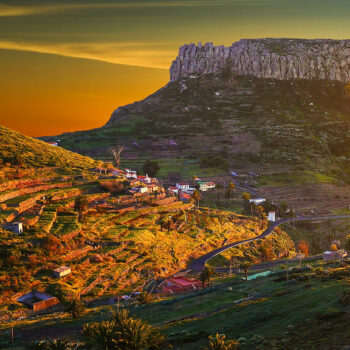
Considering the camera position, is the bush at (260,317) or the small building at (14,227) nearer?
the bush at (260,317)

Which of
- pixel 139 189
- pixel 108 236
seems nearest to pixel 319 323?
pixel 108 236

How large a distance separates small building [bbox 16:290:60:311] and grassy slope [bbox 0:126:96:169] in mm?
40641

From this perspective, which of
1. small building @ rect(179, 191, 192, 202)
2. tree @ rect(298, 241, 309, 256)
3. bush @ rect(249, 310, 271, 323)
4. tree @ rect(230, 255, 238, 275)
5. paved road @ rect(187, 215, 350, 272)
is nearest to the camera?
bush @ rect(249, 310, 271, 323)

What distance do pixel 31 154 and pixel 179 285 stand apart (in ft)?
172

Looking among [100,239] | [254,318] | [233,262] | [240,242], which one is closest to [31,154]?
[100,239]

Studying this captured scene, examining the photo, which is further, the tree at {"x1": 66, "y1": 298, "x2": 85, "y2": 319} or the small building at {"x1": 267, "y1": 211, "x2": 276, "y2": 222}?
the small building at {"x1": 267, "y1": 211, "x2": 276, "y2": 222}

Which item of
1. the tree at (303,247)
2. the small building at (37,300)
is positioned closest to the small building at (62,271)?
the small building at (37,300)

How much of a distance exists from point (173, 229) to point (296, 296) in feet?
163

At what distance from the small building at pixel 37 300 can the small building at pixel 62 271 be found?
14.2ft

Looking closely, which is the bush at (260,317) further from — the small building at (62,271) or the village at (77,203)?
the small building at (62,271)

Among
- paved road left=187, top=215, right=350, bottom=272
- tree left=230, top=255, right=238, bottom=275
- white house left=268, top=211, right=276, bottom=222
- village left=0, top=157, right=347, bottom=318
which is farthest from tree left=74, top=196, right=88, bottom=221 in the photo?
white house left=268, top=211, right=276, bottom=222

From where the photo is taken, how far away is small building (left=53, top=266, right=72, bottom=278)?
54.2 meters

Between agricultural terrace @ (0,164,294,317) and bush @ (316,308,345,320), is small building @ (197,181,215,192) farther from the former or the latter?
bush @ (316,308,345,320)

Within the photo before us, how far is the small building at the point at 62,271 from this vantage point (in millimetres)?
54156
